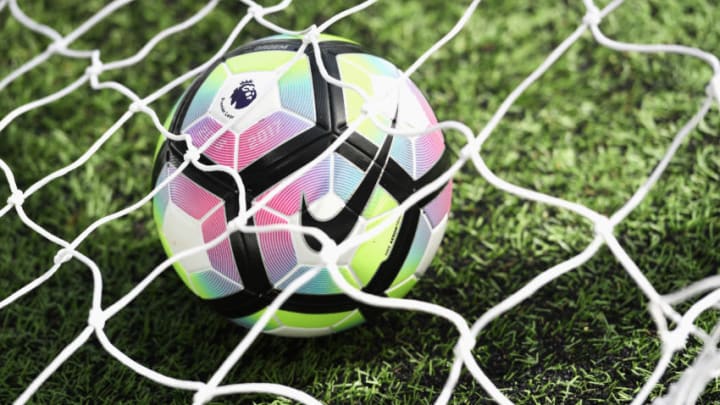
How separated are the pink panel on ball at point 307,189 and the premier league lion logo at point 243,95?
0.24m

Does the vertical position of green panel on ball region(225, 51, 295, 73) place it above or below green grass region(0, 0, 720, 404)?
above

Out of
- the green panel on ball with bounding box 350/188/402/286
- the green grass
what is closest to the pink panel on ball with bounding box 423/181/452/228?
the green panel on ball with bounding box 350/188/402/286

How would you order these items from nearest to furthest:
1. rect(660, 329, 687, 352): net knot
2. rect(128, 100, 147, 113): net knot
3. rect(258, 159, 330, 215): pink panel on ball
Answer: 1. rect(660, 329, 687, 352): net knot
2. rect(258, 159, 330, 215): pink panel on ball
3. rect(128, 100, 147, 113): net knot

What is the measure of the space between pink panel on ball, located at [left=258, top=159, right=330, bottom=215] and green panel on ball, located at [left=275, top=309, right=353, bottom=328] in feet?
0.93

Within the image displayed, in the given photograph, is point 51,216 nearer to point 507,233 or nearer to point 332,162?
point 332,162

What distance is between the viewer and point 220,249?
1840 millimetres

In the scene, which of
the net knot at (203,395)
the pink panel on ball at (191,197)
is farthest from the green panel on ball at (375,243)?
the net knot at (203,395)

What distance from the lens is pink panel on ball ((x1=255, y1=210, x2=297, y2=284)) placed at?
1.79m

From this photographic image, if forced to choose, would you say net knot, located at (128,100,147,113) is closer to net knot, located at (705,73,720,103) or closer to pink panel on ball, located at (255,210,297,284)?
pink panel on ball, located at (255,210,297,284)

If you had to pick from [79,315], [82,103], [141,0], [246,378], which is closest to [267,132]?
[246,378]

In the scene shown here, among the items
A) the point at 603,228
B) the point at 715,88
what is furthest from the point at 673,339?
the point at 715,88

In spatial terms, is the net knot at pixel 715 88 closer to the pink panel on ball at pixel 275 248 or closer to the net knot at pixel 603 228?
the net knot at pixel 603 228

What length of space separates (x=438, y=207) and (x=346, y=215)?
0.95 ft

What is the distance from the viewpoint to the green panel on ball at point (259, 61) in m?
1.90
